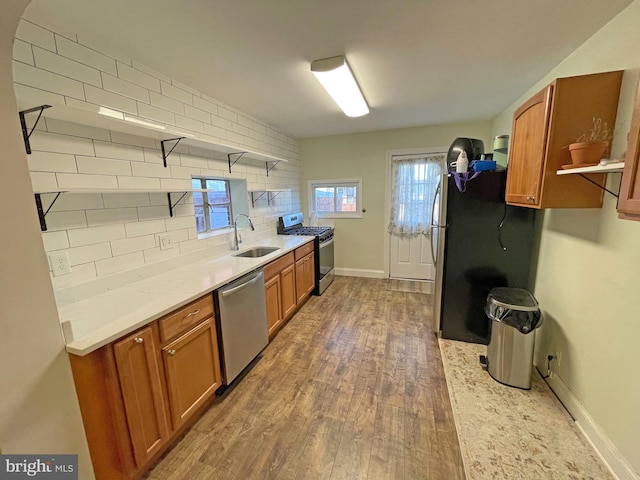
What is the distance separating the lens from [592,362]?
1530mm

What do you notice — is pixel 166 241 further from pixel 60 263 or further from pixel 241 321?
pixel 241 321

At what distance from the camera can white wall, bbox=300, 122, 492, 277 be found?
3969 mm

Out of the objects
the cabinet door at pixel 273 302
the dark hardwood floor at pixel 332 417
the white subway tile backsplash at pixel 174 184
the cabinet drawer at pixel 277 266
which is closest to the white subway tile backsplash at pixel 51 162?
the white subway tile backsplash at pixel 174 184

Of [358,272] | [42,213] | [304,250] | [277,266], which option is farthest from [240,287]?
[358,272]

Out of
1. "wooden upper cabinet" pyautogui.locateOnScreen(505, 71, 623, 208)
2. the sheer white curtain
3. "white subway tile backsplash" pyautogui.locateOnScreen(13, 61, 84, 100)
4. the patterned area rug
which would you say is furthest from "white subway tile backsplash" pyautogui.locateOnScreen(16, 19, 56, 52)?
the sheer white curtain

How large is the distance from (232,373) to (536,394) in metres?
2.26

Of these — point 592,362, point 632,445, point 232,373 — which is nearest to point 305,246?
point 232,373

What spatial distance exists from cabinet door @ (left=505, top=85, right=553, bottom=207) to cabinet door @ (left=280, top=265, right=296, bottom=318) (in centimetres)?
214

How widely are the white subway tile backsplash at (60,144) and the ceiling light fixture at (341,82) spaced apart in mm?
1568

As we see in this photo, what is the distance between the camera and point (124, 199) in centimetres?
175

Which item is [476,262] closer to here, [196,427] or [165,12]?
[196,427]

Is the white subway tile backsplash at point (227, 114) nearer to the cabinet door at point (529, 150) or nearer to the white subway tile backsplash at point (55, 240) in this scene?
the white subway tile backsplash at point (55, 240)

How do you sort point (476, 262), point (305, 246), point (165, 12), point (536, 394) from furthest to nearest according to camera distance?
1. point (305, 246)
2. point (476, 262)
3. point (536, 394)
4. point (165, 12)

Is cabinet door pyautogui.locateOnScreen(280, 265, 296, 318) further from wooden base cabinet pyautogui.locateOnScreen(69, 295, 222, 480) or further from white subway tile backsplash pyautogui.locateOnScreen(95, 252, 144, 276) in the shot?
white subway tile backsplash pyautogui.locateOnScreen(95, 252, 144, 276)
